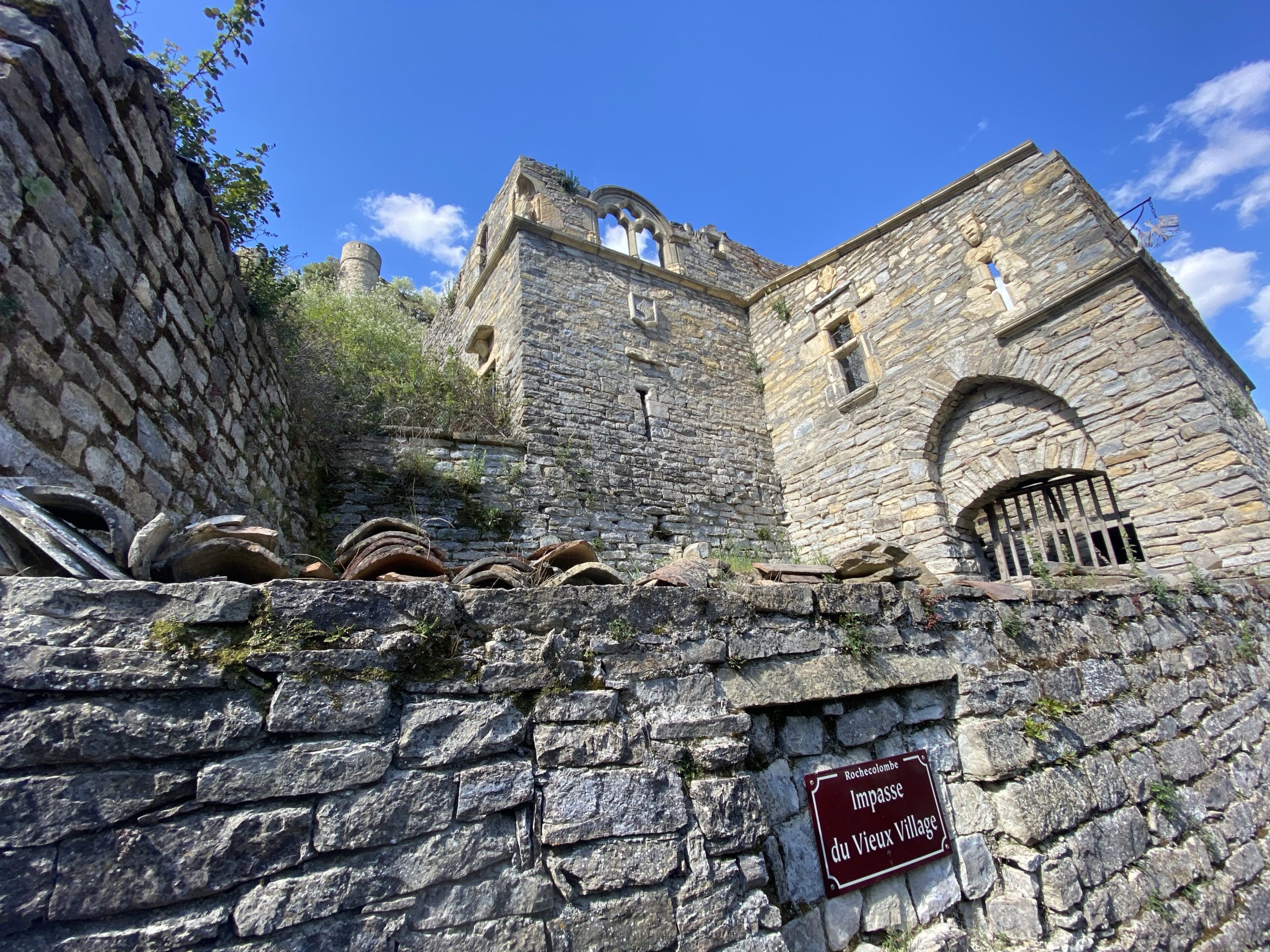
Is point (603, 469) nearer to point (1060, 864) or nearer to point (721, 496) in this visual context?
point (721, 496)

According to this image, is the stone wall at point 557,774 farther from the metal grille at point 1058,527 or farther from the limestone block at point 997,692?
the metal grille at point 1058,527

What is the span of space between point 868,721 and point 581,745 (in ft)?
4.46

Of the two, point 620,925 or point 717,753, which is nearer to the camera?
point 620,925

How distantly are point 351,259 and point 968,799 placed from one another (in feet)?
96.0

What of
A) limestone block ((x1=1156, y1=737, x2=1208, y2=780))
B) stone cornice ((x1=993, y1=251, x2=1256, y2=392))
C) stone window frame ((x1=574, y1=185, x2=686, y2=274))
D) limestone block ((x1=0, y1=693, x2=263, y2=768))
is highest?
stone window frame ((x1=574, y1=185, x2=686, y2=274))

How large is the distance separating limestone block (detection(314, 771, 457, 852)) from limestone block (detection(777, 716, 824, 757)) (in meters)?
1.31

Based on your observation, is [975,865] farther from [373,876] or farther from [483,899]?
[373,876]

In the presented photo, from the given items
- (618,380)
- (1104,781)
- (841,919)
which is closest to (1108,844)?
(1104,781)

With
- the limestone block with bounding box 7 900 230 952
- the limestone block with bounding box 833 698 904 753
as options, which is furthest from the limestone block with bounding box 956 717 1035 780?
the limestone block with bounding box 7 900 230 952

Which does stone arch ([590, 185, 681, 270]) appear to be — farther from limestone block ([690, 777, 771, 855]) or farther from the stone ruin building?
limestone block ([690, 777, 771, 855])

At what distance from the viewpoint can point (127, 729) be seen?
1313 mm

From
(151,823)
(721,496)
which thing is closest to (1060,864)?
(151,823)


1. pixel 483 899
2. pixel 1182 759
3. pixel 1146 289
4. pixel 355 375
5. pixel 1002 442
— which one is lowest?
pixel 1182 759

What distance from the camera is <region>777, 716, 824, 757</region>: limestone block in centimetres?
231
